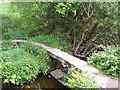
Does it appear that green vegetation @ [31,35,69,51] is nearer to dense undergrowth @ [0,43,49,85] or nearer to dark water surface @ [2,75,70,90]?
dense undergrowth @ [0,43,49,85]

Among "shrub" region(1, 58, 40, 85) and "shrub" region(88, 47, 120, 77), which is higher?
"shrub" region(88, 47, 120, 77)

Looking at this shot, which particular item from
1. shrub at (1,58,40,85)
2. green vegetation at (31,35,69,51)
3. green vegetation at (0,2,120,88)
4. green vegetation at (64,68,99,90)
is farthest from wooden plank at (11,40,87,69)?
shrub at (1,58,40,85)

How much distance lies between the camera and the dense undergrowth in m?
5.75

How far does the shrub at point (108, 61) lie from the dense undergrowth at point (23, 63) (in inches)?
61.4

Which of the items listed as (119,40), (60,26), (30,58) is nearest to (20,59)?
(30,58)

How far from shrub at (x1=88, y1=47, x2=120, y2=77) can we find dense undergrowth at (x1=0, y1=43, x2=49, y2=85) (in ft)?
5.11

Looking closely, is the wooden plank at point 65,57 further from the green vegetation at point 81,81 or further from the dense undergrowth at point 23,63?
the green vegetation at point 81,81

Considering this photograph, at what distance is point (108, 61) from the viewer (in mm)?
5172

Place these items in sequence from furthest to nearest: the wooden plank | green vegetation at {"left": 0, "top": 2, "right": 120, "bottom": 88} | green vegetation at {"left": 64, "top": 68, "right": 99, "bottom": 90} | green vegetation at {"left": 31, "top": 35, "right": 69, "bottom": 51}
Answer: green vegetation at {"left": 31, "top": 35, "right": 69, "bottom": 51}
green vegetation at {"left": 0, "top": 2, "right": 120, "bottom": 88}
the wooden plank
green vegetation at {"left": 64, "top": 68, "right": 99, "bottom": 90}

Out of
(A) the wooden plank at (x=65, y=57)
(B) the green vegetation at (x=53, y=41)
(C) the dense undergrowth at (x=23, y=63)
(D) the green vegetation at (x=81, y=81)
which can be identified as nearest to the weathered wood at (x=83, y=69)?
(A) the wooden plank at (x=65, y=57)

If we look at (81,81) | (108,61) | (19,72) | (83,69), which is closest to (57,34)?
(19,72)

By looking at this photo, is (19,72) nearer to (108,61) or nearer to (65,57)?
(65,57)

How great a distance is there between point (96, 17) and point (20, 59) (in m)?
2.97

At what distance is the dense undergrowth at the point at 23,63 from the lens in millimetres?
5750
